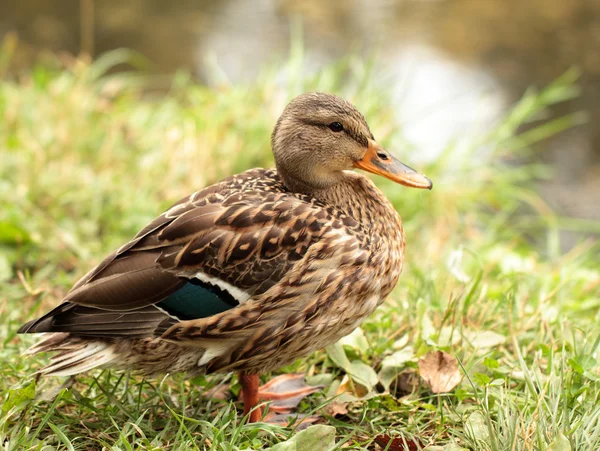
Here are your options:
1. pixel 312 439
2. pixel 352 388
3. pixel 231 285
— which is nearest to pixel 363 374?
pixel 352 388

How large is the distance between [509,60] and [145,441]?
18.5 ft

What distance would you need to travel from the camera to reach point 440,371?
293cm

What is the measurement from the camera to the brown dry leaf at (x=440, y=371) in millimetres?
2879

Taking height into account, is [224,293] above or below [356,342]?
above

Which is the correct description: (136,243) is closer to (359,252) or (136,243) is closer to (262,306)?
(262,306)

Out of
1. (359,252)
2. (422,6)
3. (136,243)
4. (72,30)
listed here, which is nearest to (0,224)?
(136,243)

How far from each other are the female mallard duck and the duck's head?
0.16m

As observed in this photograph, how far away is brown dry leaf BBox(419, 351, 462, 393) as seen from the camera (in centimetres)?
288

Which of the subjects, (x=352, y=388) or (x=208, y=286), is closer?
(x=208, y=286)

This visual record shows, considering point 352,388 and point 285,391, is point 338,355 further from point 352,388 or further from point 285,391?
point 285,391

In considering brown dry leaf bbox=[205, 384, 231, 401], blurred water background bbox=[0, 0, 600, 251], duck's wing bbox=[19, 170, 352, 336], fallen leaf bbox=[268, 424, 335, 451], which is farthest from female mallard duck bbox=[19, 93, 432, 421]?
blurred water background bbox=[0, 0, 600, 251]

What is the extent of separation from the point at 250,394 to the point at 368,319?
754mm

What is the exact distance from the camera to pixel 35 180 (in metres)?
4.47

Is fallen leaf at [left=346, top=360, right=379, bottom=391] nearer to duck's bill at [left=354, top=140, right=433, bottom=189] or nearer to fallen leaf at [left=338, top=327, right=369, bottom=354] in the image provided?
fallen leaf at [left=338, top=327, right=369, bottom=354]
